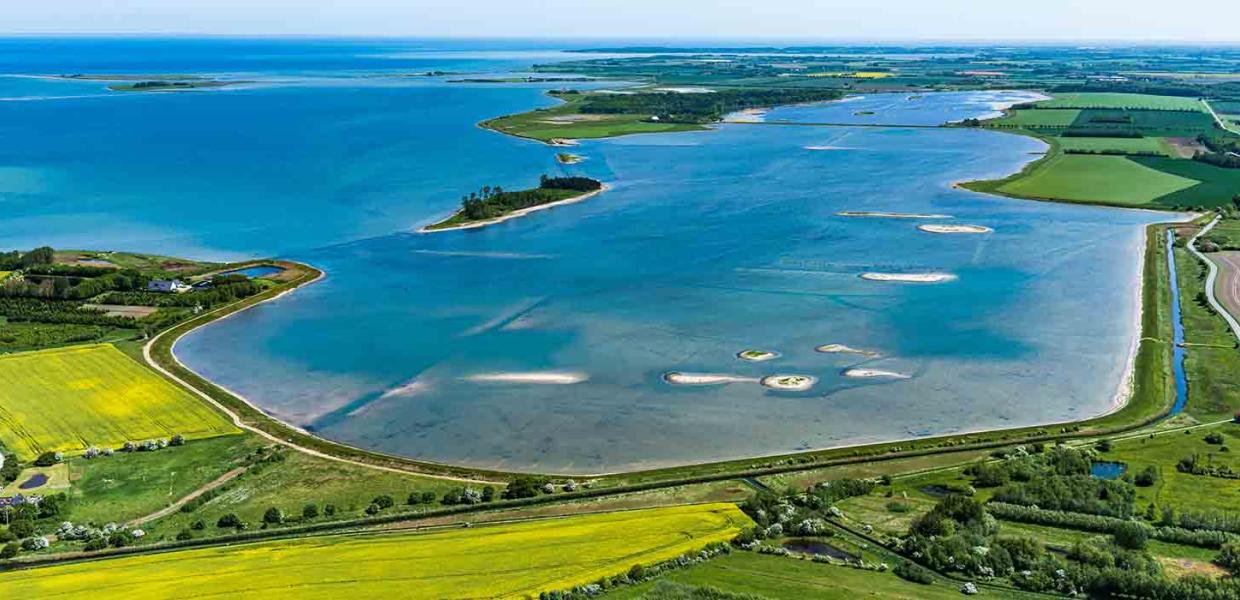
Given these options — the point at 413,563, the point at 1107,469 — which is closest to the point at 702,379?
the point at 1107,469

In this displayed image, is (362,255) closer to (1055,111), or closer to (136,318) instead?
(136,318)

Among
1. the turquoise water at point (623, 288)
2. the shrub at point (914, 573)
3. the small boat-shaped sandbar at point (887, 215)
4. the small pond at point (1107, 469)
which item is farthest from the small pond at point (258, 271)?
the small pond at point (1107, 469)

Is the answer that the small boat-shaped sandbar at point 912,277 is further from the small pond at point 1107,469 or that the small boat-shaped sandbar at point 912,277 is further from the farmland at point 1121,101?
the farmland at point 1121,101

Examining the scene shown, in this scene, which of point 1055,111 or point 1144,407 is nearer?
point 1144,407

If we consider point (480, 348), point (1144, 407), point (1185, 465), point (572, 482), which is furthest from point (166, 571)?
point (1144, 407)

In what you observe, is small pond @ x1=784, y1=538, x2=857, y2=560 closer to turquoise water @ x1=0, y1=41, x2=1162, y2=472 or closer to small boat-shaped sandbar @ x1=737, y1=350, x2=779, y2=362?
turquoise water @ x1=0, y1=41, x2=1162, y2=472

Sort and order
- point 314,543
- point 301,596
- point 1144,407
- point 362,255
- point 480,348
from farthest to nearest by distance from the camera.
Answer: point 362,255 < point 480,348 < point 1144,407 < point 314,543 < point 301,596
